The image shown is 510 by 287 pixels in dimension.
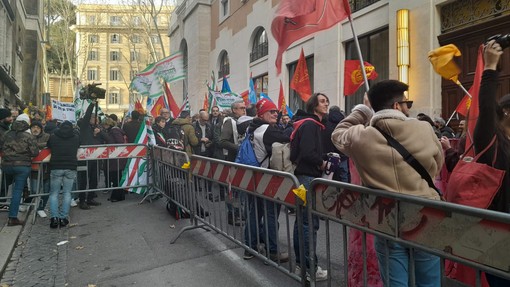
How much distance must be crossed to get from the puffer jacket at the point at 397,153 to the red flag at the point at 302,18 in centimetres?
313

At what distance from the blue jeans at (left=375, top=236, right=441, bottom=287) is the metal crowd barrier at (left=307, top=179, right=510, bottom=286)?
0.07m

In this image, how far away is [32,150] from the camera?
6312 millimetres

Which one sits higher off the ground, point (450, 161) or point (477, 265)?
point (450, 161)

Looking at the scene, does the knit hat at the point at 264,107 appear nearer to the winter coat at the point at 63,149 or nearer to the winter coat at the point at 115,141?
the winter coat at the point at 63,149

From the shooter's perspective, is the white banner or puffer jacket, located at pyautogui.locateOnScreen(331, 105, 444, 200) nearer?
puffer jacket, located at pyautogui.locateOnScreen(331, 105, 444, 200)

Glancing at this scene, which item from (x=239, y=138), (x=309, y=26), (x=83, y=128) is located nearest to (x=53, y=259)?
(x=239, y=138)

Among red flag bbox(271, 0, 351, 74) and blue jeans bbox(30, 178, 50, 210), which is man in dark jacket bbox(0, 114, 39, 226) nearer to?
blue jeans bbox(30, 178, 50, 210)

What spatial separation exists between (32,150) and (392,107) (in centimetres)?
589

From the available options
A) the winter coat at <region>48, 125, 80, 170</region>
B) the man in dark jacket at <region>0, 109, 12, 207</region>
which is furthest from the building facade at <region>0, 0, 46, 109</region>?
the winter coat at <region>48, 125, 80, 170</region>

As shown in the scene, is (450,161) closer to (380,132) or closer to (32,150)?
(380,132)

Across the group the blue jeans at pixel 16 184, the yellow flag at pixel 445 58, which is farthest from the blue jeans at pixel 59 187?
the yellow flag at pixel 445 58

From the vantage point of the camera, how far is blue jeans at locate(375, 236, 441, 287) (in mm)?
2331

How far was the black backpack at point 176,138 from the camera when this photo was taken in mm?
8115

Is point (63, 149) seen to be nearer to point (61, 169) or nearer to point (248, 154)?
point (61, 169)
